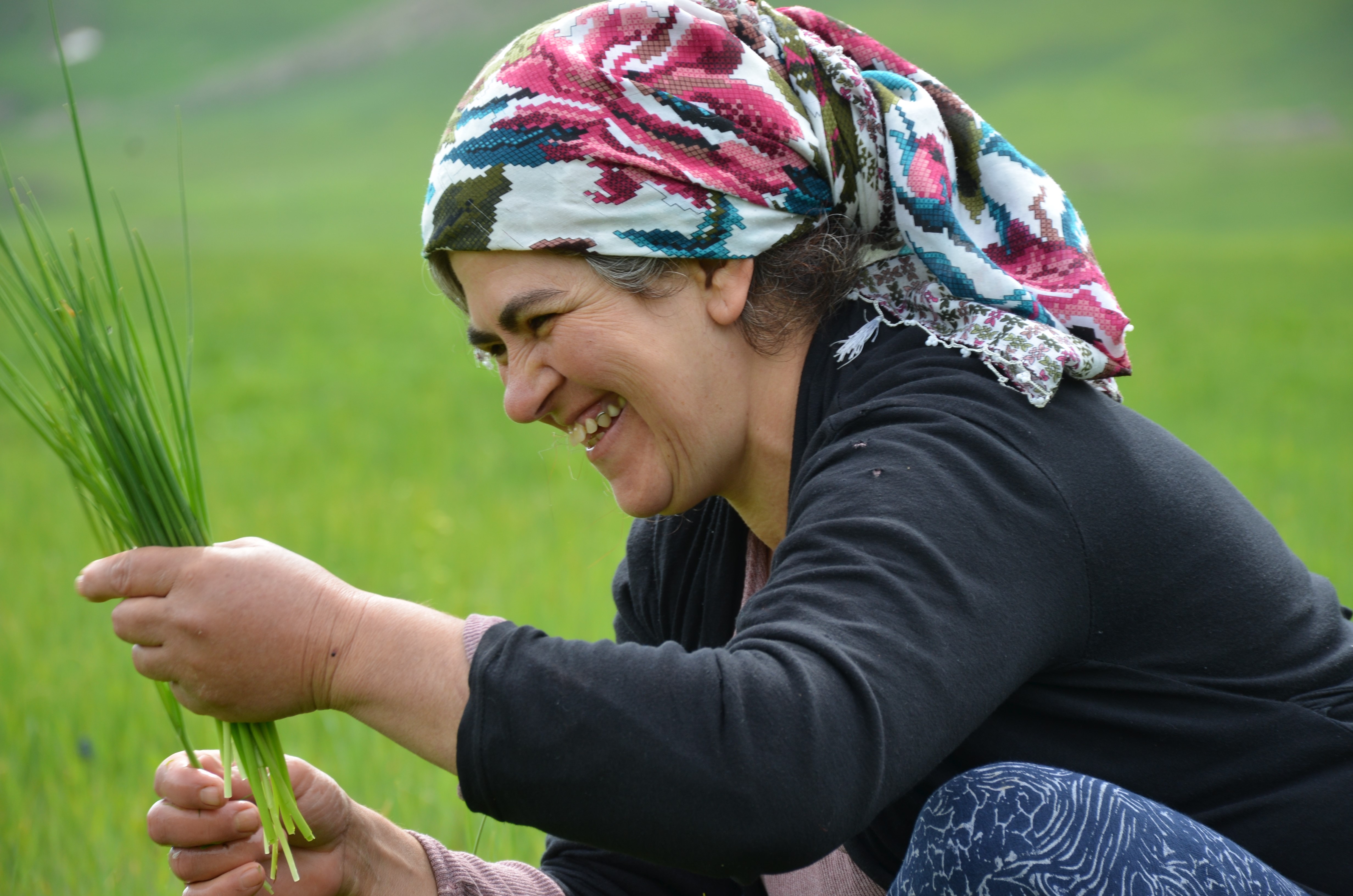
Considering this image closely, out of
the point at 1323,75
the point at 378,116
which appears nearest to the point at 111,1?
the point at 378,116

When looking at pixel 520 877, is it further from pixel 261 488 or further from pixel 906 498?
pixel 261 488

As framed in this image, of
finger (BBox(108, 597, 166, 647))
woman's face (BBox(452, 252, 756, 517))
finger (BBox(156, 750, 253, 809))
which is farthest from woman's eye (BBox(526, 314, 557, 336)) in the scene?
finger (BBox(156, 750, 253, 809))

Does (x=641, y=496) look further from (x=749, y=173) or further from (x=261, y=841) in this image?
(x=261, y=841)

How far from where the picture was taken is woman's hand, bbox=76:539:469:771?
1.23 m

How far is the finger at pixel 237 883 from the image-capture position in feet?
5.41

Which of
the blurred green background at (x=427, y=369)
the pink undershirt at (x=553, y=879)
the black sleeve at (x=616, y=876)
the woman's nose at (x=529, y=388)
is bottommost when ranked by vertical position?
the blurred green background at (x=427, y=369)

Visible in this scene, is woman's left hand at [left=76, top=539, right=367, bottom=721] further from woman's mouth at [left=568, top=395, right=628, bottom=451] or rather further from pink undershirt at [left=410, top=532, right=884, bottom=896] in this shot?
pink undershirt at [left=410, top=532, right=884, bottom=896]

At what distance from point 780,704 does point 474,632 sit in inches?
12.8

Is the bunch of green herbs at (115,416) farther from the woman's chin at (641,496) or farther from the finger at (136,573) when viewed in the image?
the woman's chin at (641,496)

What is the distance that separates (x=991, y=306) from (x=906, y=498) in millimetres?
418

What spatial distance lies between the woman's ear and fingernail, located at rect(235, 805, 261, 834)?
93cm

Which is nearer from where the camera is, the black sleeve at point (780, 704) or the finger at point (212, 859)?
the black sleeve at point (780, 704)

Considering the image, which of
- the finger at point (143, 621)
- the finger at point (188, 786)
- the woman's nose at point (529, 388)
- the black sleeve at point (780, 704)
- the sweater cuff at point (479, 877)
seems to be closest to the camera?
the black sleeve at point (780, 704)

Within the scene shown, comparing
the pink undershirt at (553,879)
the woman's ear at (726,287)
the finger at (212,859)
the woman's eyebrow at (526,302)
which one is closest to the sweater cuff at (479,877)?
the pink undershirt at (553,879)
